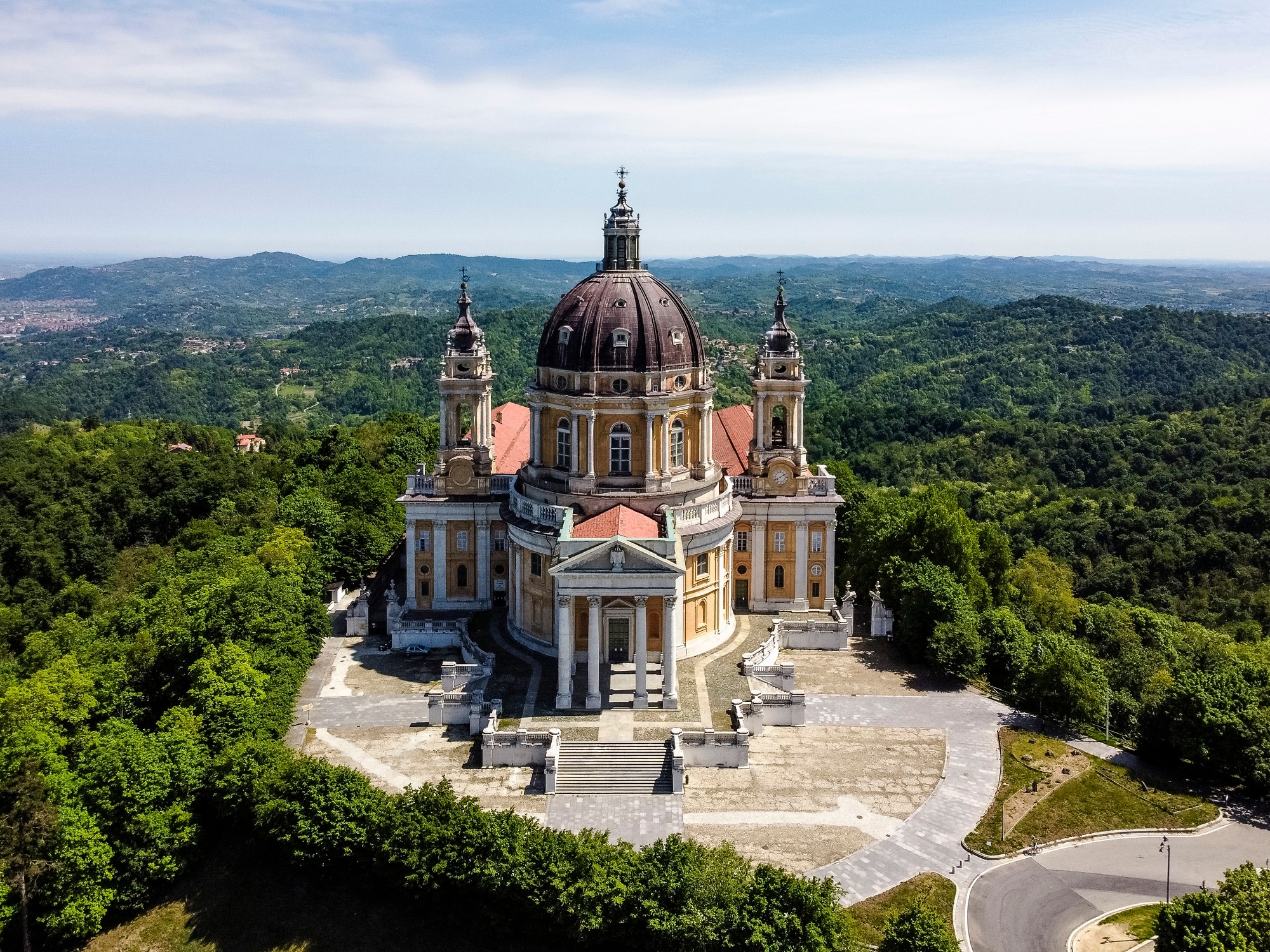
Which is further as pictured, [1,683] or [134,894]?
[1,683]

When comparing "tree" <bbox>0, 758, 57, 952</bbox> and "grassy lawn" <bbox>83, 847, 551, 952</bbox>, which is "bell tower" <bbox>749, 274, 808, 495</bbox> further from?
"tree" <bbox>0, 758, 57, 952</bbox>

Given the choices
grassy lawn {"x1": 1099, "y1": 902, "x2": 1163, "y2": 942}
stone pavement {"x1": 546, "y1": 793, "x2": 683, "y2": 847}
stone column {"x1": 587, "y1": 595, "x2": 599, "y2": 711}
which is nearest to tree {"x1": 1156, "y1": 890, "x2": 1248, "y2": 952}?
grassy lawn {"x1": 1099, "y1": 902, "x2": 1163, "y2": 942}

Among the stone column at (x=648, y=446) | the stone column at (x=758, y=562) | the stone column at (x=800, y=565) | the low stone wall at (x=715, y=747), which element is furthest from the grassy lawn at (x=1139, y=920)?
the stone column at (x=648, y=446)

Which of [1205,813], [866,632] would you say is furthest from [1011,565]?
[1205,813]

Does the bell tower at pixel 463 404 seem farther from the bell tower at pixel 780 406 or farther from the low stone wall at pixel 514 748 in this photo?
the low stone wall at pixel 514 748

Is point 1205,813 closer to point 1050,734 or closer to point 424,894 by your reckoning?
point 1050,734

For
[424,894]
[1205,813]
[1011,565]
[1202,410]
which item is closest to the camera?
[424,894]

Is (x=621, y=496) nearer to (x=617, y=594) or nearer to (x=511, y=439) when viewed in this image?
(x=617, y=594)
